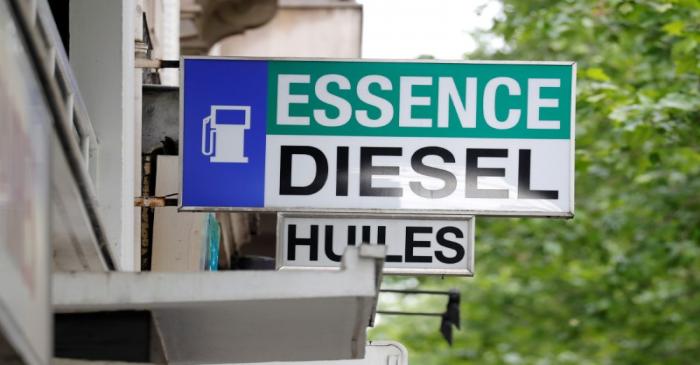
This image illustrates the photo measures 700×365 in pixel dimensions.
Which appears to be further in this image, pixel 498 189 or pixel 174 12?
pixel 174 12

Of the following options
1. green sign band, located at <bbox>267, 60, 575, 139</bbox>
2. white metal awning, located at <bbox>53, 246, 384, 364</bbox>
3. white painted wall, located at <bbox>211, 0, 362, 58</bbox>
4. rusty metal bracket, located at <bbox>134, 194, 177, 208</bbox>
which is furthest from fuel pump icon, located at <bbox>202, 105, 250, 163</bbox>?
white painted wall, located at <bbox>211, 0, 362, 58</bbox>

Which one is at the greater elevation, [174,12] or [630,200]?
[174,12]

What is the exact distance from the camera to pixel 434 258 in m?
7.68

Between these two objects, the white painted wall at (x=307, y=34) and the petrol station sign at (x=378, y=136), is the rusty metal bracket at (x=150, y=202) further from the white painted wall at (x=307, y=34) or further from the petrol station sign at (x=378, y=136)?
the white painted wall at (x=307, y=34)

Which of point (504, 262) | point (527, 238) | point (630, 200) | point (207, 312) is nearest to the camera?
point (207, 312)

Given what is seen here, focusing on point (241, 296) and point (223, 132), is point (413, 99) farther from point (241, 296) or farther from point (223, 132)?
point (241, 296)

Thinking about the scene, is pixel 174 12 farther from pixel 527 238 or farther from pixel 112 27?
pixel 527 238

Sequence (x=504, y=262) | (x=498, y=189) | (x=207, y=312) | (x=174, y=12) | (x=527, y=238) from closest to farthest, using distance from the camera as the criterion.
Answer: (x=207, y=312) → (x=498, y=189) → (x=174, y=12) → (x=527, y=238) → (x=504, y=262)

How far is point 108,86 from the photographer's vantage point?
757cm

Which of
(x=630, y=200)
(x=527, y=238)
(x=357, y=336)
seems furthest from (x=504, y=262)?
(x=357, y=336)

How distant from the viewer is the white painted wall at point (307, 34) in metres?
19.6

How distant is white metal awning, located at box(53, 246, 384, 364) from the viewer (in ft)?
16.6

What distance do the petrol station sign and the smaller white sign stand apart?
0.45ft

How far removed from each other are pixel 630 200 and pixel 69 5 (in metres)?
12.4
